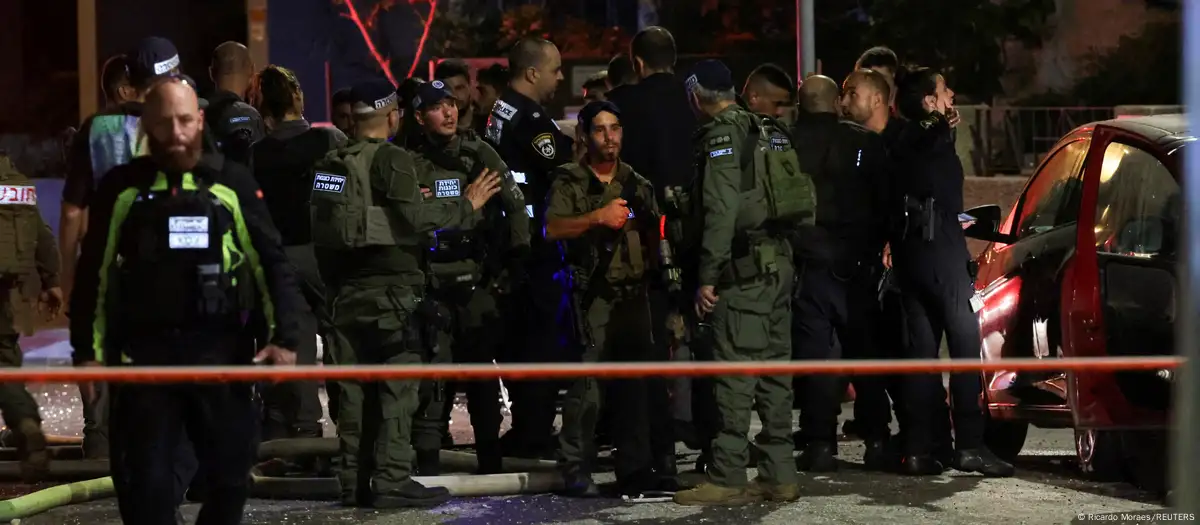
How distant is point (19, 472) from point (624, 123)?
3089 mm

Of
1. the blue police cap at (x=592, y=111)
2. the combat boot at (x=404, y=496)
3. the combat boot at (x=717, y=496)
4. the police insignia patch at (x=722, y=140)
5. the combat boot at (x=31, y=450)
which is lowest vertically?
the combat boot at (x=717, y=496)

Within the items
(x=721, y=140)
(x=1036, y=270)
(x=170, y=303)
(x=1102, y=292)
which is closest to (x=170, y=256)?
(x=170, y=303)

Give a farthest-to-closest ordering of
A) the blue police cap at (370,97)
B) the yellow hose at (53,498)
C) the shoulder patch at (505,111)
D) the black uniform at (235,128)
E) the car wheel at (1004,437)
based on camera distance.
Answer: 1. the car wheel at (1004,437)
2. the shoulder patch at (505,111)
3. the black uniform at (235,128)
4. the blue police cap at (370,97)
5. the yellow hose at (53,498)

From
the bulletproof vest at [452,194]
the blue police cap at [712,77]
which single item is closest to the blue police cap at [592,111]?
the blue police cap at [712,77]

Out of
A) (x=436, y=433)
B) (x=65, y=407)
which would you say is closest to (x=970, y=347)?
(x=436, y=433)

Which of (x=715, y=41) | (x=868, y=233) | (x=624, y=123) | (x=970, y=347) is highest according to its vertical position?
(x=715, y=41)

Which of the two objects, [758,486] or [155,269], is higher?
[155,269]

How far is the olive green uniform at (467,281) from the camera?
24.1ft

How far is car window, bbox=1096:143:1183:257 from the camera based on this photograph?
702 centimetres

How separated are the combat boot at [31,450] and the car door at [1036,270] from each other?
423 cm

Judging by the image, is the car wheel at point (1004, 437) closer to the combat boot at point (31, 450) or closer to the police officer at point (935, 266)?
the police officer at point (935, 266)

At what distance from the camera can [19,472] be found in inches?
305

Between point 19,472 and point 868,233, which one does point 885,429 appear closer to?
point 868,233

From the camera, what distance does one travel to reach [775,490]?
7219mm
